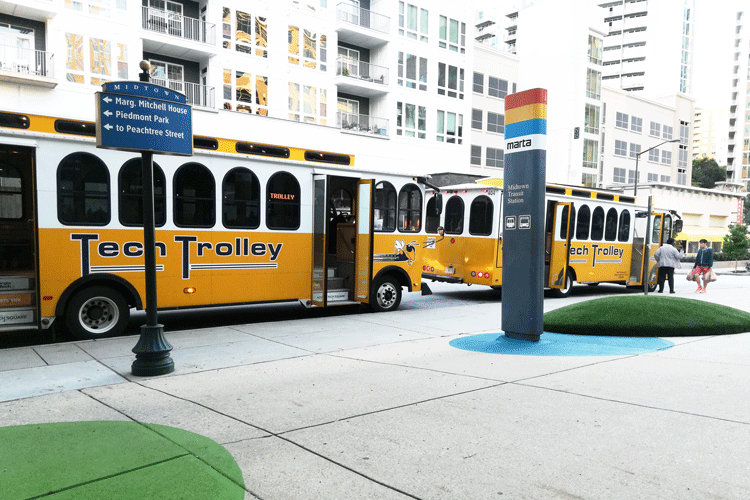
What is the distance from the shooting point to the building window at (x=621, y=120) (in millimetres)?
59344

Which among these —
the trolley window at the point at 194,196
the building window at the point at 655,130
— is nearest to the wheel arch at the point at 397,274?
the trolley window at the point at 194,196

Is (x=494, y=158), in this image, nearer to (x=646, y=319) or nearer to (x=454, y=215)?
(x=454, y=215)

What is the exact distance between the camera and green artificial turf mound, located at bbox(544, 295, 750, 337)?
9.04 m

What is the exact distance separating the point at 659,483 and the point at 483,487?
3.57 feet

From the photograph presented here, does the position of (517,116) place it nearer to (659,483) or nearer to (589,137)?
(659,483)

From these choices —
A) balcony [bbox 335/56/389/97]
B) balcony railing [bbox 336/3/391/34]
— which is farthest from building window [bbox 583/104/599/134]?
balcony [bbox 335/56/389/97]

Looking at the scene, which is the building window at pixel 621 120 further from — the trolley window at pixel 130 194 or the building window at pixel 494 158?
the trolley window at pixel 130 194

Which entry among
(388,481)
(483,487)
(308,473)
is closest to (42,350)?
(308,473)

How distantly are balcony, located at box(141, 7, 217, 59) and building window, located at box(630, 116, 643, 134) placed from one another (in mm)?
50414

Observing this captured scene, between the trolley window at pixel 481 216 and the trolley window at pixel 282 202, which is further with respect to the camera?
the trolley window at pixel 481 216

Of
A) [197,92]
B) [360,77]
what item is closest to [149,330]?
[197,92]

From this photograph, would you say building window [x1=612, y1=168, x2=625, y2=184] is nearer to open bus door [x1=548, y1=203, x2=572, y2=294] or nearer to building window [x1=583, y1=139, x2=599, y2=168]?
building window [x1=583, y1=139, x2=599, y2=168]

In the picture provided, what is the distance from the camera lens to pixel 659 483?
3.44 meters

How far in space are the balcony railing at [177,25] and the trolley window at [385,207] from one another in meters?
17.7
